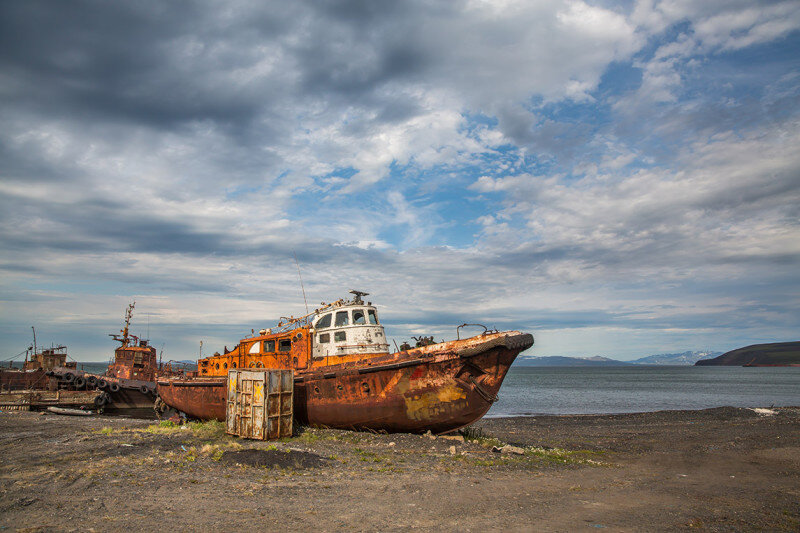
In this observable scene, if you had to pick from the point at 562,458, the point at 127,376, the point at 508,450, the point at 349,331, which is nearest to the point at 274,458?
the point at 349,331

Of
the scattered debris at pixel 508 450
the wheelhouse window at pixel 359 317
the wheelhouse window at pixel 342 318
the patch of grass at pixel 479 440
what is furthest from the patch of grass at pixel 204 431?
the scattered debris at pixel 508 450

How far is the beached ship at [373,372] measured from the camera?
1352 centimetres

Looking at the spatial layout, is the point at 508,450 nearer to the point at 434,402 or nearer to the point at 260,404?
the point at 434,402

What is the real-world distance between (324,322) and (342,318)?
0.86 m

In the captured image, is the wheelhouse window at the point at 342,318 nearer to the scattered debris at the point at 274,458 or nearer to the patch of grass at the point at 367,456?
the patch of grass at the point at 367,456

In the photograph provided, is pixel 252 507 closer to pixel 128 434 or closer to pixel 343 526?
pixel 343 526

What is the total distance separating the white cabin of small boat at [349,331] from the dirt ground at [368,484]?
115 inches

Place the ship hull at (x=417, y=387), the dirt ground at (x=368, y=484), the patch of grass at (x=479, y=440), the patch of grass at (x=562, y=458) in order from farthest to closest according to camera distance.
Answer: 1. the patch of grass at (x=479, y=440)
2. the ship hull at (x=417, y=387)
3. the patch of grass at (x=562, y=458)
4. the dirt ground at (x=368, y=484)

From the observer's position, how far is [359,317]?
16.5 meters

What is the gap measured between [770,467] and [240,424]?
49.8ft

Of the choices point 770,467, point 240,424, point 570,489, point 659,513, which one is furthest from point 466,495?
point 770,467

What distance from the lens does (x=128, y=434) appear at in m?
13.9

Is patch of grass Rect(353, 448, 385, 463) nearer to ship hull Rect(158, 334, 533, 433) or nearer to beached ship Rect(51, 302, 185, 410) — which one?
ship hull Rect(158, 334, 533, 433)

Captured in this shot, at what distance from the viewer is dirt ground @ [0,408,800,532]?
699 centimetres
